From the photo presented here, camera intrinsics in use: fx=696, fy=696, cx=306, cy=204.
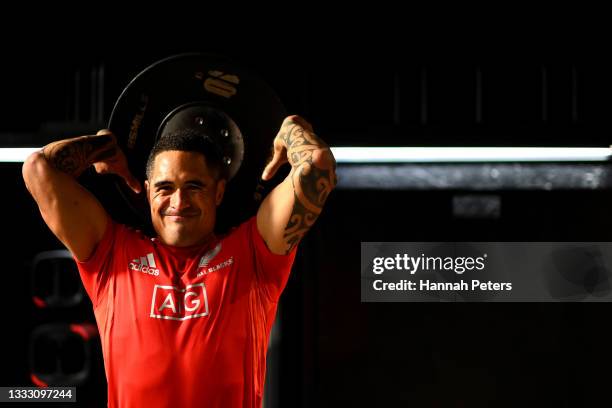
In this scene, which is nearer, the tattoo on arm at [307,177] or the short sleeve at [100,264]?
the tattoo on arm at [307,177]

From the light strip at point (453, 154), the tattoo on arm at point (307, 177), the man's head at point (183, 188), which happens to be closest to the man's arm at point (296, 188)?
the tattoo on arm at point (307, 177)

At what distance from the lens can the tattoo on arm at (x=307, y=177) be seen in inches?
42.3

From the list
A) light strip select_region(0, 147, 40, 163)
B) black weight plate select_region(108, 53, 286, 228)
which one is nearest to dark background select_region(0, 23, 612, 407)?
light strip select_region(0, 147, 40, 163)

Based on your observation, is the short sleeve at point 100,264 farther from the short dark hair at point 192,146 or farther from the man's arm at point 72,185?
the short dark hair at point 192,146

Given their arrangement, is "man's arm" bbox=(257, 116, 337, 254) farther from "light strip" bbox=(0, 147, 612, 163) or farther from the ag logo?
"light strip" bbox=(0, 147, 612, 163)

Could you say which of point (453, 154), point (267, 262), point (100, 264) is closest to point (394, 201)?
point (453, 154)

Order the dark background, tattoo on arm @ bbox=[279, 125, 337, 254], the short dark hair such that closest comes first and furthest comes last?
tattoo on arm @ bbox=[279, 125, 337, 254], the short dark hair, the dark background

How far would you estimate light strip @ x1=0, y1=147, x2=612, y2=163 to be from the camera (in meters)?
1.90

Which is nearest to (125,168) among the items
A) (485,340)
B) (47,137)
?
(47,137)

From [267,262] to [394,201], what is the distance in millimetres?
941

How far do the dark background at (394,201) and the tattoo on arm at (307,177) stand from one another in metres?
0.78

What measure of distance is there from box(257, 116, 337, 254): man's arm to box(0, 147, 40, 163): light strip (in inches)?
40.0

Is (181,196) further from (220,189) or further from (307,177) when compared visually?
(307,177)

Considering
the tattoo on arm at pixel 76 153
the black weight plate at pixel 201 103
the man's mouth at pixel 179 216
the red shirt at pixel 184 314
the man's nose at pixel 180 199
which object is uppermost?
the black weight plate at pixel 201 103
